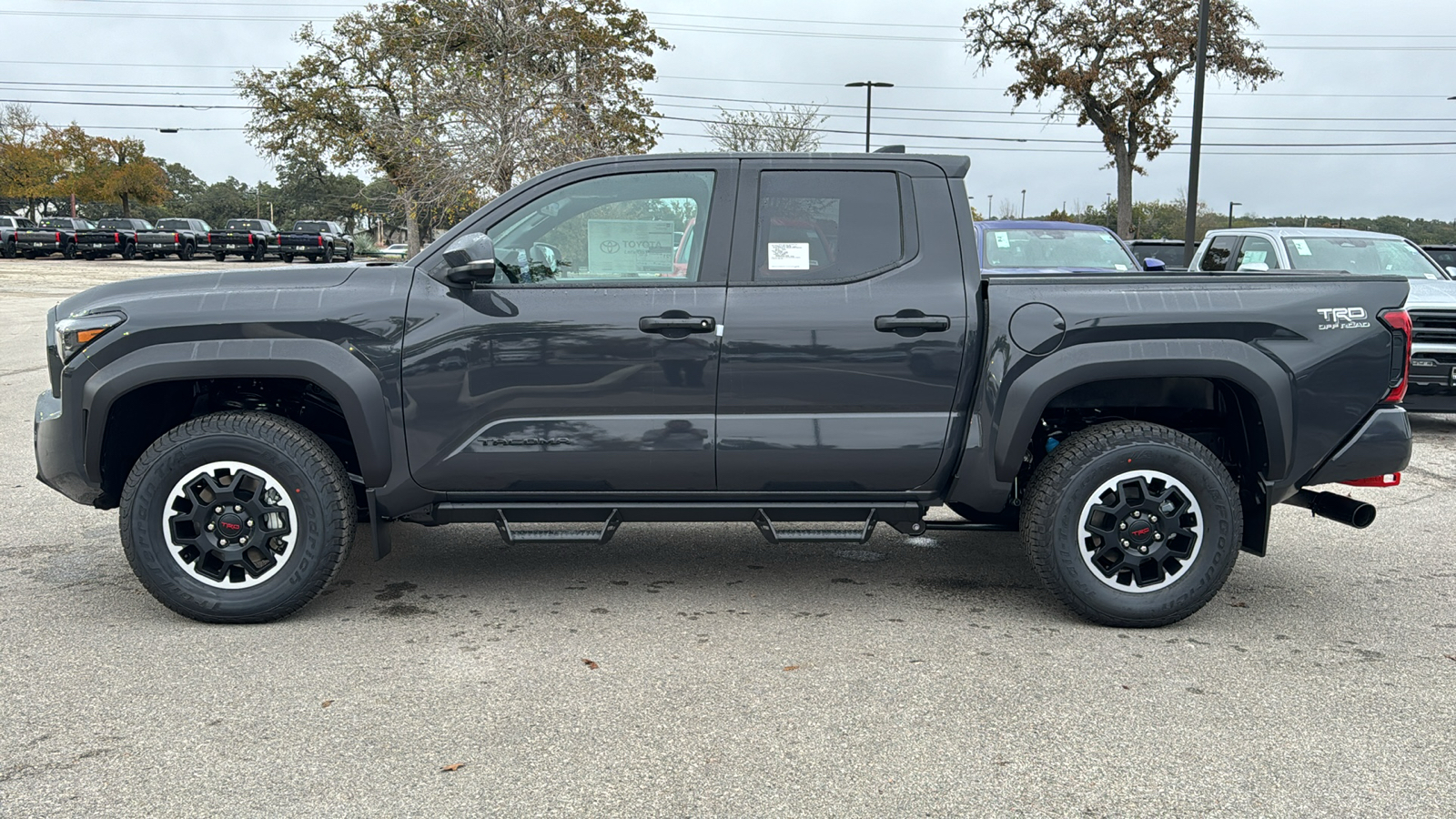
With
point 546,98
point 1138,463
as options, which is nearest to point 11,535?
point 1138,463

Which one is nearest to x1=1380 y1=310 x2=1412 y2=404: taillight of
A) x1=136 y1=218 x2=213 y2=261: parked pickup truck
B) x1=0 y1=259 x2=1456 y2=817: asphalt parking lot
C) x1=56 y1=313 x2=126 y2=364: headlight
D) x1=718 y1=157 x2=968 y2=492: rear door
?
x1=0 y1=259 x2=1456 y2=817: asphalt parking lot

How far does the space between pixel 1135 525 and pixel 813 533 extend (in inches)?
49.4

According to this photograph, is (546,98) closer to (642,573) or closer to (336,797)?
(642,573)

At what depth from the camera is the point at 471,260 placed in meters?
4.34

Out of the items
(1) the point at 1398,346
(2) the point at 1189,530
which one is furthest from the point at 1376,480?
(2) the point at 1189,530

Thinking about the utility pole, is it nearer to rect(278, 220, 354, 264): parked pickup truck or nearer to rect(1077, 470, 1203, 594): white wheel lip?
rect(1077, 470, 1203, 594): white wheel lip

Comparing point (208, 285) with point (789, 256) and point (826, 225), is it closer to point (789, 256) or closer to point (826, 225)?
point (789, 256)

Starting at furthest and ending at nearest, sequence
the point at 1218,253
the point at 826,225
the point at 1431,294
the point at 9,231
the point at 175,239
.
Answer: the point at 175,239
the point at 9,231
the point at 1218,253
the point at 1431,294
the point at 826,225

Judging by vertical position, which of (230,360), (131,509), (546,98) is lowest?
(131,509)

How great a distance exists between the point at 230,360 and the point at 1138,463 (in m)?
3.49

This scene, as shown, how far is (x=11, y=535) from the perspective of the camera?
5918mm

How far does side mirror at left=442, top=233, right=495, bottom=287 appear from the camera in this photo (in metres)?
4.34

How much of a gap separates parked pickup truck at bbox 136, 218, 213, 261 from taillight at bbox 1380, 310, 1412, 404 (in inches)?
1853

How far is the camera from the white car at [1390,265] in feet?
30.8
